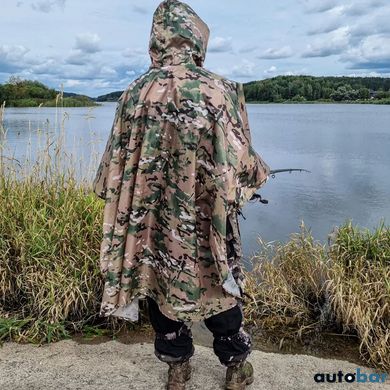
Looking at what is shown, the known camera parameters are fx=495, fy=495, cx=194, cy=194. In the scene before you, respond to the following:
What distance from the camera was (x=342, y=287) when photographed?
318cm

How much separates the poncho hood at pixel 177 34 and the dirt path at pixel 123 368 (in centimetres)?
160

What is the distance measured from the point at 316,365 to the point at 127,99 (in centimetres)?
175

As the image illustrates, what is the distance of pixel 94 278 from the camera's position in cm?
324

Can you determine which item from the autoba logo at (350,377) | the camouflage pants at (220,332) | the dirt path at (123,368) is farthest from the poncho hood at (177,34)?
the autoba logo at (350,377)

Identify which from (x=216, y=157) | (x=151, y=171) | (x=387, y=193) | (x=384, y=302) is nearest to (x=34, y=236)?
(x=151, y=171)

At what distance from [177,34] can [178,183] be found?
1.96ft

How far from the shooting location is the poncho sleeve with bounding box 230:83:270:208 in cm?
208

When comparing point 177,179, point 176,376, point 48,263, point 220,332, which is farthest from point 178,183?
point 48,263

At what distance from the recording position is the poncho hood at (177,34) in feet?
6.51

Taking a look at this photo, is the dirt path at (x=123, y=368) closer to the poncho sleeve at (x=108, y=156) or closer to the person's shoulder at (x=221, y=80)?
the poncho sleeve at (x=108, y=156)

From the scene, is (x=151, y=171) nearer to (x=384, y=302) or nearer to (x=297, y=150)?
(x=384, y=302)

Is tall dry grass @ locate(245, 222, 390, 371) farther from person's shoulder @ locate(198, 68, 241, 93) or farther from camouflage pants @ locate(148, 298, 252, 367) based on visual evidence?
person's shoulder @ locate(198, 68, 241, 93)

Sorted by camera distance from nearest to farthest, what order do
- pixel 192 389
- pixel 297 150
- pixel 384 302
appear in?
pixel 192 389 < pixel 384 302 < pixel 297 150

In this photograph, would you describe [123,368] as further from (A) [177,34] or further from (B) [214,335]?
(A) [177,34]
